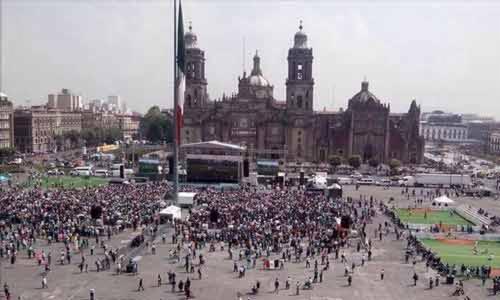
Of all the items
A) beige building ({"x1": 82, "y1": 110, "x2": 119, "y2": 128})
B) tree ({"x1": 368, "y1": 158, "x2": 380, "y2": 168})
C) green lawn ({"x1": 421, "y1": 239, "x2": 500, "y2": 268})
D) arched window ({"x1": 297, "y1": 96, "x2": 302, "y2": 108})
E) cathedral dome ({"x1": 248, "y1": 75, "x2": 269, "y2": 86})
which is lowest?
green lawn ({"x1": 421, "y1": 239, "x2": 500, "y2": 268})

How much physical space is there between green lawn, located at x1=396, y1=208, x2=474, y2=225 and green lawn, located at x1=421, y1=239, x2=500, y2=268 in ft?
20.0

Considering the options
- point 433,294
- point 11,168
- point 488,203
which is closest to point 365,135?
point 488,203

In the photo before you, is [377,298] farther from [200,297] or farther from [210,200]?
[210,200]

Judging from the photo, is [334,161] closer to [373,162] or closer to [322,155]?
[373,162]

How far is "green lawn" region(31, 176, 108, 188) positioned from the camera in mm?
54125

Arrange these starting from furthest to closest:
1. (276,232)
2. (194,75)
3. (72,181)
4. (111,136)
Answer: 1. (111,136)
2. (194,75)
3. (72,181)
4. (276,232)

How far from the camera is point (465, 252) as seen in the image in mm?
31109

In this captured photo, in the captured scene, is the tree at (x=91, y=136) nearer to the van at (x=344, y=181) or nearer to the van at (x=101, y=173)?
the van at (x=101, y=173)

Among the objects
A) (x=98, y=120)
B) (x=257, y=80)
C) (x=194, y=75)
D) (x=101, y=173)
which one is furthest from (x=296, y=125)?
(x=98, y=120)

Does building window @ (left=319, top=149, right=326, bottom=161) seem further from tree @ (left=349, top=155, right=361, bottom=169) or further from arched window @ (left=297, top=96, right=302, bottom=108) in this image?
tree @ (left=349, top=155, right=361, bottom=169)

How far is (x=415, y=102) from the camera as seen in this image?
86.9 m

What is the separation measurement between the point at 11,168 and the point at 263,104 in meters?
37.7

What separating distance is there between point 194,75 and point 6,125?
34049 mm

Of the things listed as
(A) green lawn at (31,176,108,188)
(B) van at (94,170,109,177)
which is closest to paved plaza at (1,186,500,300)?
(A) green lawn at (31,176,108,188)
